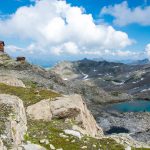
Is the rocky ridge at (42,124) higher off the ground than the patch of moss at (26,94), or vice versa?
the patch of moss at (26,94)

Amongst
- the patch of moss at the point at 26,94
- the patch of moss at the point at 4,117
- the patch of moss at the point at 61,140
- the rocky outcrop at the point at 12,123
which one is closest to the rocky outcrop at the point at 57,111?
the patch of moss at the point at 26,94

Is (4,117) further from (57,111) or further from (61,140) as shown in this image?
(57,111)

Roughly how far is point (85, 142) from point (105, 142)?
1.99 m

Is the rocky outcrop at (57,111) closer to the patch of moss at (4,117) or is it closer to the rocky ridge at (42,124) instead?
the rocky ridge at (42,124)

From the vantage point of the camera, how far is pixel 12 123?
1107 inches

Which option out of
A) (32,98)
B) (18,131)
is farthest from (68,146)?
(32,98)

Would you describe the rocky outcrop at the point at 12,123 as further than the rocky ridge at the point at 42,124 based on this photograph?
No

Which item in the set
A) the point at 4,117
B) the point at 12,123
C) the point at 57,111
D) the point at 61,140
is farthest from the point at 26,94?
the point at 12,123

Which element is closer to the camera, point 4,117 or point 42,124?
point 4,117

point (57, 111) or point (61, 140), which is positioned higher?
point (57, 111)

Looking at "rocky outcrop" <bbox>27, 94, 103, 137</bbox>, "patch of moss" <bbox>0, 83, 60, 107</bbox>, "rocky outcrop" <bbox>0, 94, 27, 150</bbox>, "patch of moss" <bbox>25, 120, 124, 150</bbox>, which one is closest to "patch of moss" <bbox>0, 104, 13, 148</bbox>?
"rocky outcrop" <bbox>0, 94, 27, 150</bbox>

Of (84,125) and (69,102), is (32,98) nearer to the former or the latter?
(69,102)

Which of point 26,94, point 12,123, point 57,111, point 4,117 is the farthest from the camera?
point 26,94

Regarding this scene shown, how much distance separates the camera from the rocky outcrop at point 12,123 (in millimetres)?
26227
